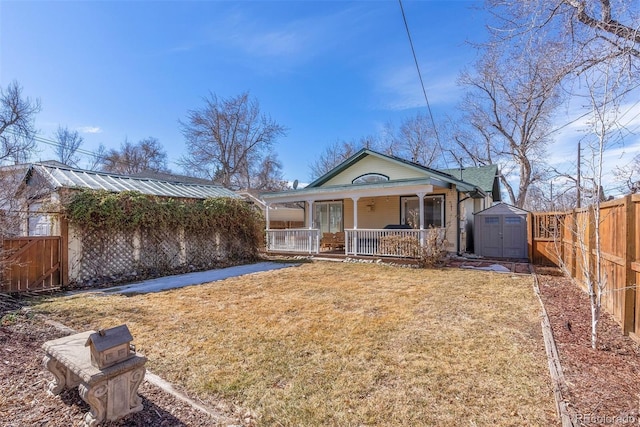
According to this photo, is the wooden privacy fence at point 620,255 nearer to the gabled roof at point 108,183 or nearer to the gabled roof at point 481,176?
the gabled roof at point 108,183

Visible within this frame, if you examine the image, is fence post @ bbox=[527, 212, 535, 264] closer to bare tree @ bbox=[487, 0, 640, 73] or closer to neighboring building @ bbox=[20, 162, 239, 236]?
bare tree @ bbox=[487, 0, 640, 73]

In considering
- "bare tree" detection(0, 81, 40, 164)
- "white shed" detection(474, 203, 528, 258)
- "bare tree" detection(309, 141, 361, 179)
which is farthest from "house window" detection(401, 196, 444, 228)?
"bare tree" detection(0, 81, 40, 164)

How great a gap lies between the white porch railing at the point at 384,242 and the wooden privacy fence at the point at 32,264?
29.7ft

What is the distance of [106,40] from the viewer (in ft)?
39.0

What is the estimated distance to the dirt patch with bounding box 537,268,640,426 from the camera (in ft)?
8.10

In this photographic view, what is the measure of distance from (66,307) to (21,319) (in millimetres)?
862

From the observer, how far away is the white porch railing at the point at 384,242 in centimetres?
1094

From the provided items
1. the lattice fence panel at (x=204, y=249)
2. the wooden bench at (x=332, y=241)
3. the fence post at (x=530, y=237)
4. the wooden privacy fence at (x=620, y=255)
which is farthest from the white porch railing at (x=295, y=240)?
the wooden privacy fence at (x=620, y=255)

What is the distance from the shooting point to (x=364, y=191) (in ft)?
40.4

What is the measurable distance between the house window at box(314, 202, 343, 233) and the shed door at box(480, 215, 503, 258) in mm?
6703

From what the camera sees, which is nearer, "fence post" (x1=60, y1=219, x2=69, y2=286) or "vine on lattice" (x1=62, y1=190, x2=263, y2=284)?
"fence post" (x1=60, y1=219, x2=69, y2=286)

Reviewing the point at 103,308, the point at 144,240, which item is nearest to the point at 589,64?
the point at 103,308

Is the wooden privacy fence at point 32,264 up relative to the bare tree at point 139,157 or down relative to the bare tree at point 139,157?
down

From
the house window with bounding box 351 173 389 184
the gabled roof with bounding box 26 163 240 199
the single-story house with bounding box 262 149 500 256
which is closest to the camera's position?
the gabled roof with bounding box 26 163 240 199
